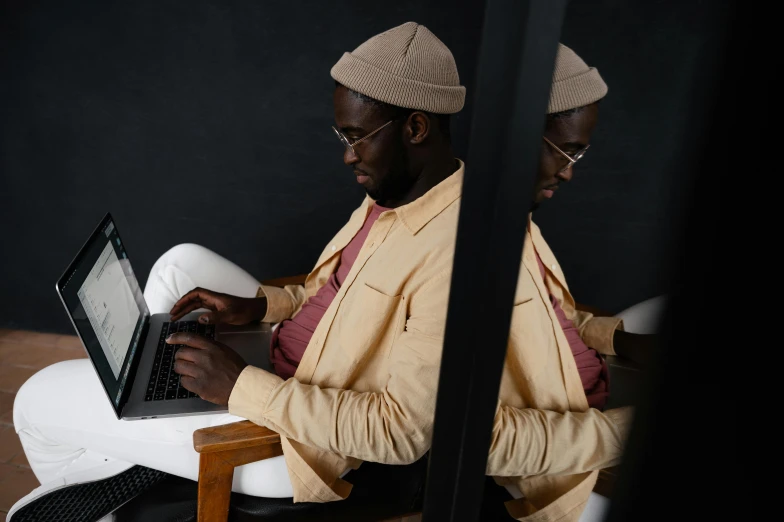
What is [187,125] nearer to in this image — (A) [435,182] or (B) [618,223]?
(A) [435,182]

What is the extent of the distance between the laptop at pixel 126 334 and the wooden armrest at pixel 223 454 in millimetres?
178

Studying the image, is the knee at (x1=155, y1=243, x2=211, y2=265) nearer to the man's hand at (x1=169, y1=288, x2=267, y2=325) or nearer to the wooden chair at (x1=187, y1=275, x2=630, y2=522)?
the man's hand at (x1=169, y1=288, x2=267, y2=325)

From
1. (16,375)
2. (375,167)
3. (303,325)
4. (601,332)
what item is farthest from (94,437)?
(16,375)

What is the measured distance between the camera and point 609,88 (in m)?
2.11

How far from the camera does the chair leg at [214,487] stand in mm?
1223

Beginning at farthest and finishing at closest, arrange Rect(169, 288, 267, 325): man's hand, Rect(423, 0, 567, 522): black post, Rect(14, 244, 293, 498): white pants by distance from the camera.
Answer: Rect(169, 288, 267, 325): man's hand
Rect(14, 244, 293, 498): white pants
Rect(423, 0, 567, 522): black post

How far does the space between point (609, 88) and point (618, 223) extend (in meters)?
0.51

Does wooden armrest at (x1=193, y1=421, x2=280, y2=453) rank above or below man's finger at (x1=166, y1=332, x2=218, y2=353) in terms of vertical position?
below

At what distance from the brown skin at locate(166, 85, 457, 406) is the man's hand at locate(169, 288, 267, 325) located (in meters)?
0.41

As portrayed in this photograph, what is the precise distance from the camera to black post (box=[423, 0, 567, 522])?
42 centimetres

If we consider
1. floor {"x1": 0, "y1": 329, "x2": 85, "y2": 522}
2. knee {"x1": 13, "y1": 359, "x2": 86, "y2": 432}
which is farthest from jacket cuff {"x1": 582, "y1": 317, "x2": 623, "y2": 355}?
floor {"x1": 0, "y1": 329, "x2": 85, "y2": 522}

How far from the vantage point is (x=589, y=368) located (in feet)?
4.74

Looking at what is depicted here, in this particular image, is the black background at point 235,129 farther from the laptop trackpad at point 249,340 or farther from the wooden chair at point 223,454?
the wooden chair at point 223,454

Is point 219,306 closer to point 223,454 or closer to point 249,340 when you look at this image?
point 249,340
